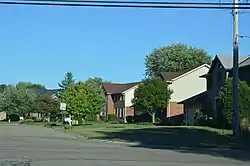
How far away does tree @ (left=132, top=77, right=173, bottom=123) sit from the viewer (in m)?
70.2

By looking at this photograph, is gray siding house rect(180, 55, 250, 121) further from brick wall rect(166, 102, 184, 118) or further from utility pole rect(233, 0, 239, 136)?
utility pole rect(233, 0, 239, 136)

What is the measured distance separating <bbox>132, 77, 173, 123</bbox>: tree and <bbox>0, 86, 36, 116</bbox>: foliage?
162ft

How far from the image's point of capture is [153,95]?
70062 mm

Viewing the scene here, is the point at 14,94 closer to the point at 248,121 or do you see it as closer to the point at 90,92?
the point at 90,92

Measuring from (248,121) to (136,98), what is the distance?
34.6m

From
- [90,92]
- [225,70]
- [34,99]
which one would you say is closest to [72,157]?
[225,70]

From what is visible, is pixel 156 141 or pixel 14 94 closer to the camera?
pixel 156 141

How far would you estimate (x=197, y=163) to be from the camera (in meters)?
18.2

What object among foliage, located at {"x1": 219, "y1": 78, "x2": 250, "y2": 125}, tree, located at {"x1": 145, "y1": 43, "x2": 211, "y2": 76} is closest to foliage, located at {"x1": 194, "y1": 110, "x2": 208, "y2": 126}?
foliage, located at {"x1": 219, "y1": 78, "x2": 250, "y2": 125}

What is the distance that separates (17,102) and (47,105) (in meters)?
11.1

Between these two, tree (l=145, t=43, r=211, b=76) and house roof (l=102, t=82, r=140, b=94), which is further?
tree (l=145, t=43, r=211, b=76)

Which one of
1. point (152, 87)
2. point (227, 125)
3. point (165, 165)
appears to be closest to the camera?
point (165, 165)

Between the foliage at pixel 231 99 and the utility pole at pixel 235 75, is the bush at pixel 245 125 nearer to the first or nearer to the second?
the foliage at pixel 231 99

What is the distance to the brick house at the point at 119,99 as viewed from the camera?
316 ft
